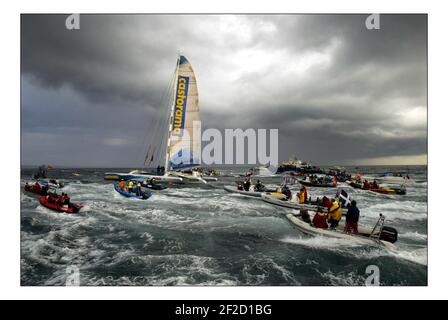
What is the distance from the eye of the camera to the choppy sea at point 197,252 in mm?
6473

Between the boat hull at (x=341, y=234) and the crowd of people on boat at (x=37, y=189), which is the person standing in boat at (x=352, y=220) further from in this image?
the crowd of people on boat at (x=37, y=189)

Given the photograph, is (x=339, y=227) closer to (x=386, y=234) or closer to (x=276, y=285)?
(x=386, y=234)

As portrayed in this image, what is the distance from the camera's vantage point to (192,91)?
14133 millimetres

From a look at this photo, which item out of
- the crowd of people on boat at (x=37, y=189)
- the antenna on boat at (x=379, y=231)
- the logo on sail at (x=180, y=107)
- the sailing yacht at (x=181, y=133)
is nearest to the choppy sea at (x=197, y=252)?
the antenna on boat at (x=379, y=231)

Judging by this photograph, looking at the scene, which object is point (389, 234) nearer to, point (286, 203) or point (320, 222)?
point (320, 222)

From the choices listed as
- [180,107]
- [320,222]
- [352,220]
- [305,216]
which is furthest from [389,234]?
[180,107]

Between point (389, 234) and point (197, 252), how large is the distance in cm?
576

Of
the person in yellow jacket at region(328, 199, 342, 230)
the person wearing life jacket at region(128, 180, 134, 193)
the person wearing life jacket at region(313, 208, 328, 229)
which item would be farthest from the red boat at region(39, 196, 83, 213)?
the person in yellow jacket at region(328, 199, 342, 230)

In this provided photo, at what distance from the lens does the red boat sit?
992 cm

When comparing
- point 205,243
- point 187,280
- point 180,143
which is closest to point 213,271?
point 187,280

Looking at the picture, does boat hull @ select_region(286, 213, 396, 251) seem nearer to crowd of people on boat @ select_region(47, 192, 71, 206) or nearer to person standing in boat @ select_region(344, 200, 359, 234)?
person standing in boat @ select_region(344, 200, 359, 234)

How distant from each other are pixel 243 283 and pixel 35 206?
8.96 meters

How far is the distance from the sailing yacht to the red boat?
3.93m
